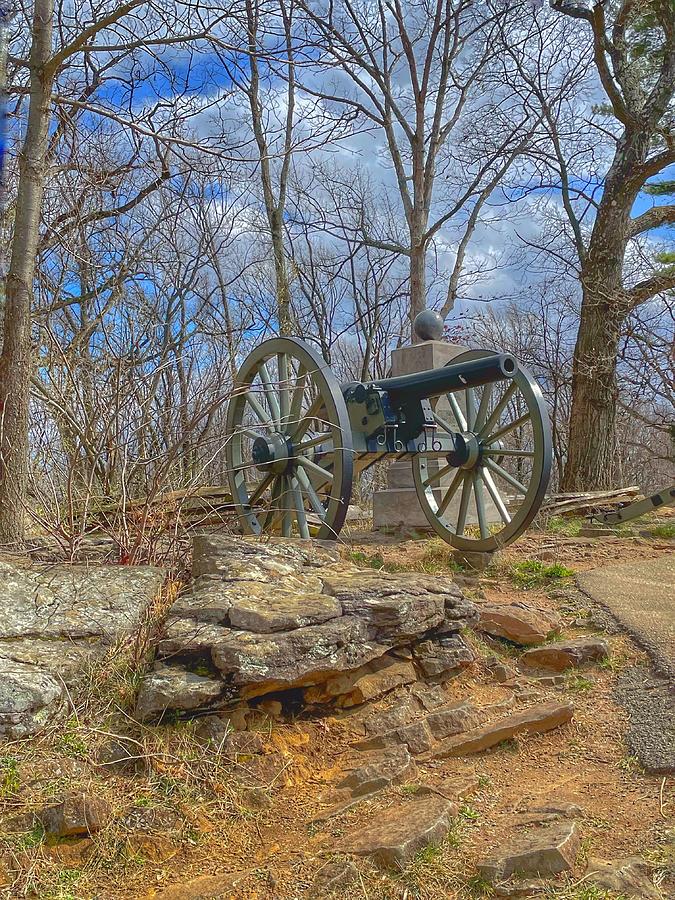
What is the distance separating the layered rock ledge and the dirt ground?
0.14 meters

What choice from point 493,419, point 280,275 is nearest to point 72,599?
point 493,419

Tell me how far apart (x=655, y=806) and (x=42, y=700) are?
2.13 m

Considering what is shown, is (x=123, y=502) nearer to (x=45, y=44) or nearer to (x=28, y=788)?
(x=28, y=788)

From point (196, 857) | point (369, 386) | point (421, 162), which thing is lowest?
point (196, 857)

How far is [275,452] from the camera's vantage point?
5637 mm

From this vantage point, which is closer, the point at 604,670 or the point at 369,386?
the point at 604,670

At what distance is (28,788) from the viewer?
100 inches

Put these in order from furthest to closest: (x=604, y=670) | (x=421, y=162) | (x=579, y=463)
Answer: (x=421, y=162), (x=579, y=463), (x=604, y=670)

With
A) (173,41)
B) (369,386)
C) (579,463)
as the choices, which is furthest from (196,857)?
(579,463)

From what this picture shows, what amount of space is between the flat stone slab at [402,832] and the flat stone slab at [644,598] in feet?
4.92

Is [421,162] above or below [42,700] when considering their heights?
above

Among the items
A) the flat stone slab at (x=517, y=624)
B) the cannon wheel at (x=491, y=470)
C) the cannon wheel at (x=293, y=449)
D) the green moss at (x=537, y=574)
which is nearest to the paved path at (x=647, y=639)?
the green moss at (x=537, y=574)

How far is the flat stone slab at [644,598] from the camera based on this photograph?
3850mm

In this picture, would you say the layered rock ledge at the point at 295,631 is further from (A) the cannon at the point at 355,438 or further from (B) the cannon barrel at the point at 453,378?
(B) the cannon barrel at the point at 453,378
